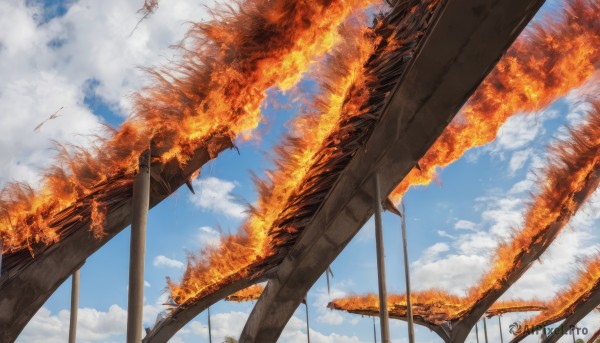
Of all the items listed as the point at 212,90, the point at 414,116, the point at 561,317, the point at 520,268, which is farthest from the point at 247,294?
the point at 212,90

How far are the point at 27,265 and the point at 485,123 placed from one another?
23.1 ft

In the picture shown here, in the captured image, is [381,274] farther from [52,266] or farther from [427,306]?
[427,306]

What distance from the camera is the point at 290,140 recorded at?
29.9 ft

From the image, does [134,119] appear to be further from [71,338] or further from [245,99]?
[71,338]

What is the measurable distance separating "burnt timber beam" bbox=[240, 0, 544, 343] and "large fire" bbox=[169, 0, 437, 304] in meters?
0.21

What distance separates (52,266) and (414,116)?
494cm

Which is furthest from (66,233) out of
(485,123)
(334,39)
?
(485,123)

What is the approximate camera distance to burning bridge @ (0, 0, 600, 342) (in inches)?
250

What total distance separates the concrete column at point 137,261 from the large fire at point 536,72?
190 inches

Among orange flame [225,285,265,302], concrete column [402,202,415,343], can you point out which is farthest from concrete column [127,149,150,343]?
orange flame [225,285,265,302]

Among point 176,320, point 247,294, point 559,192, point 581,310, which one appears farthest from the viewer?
point 581,310

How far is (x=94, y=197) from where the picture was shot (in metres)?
7.66

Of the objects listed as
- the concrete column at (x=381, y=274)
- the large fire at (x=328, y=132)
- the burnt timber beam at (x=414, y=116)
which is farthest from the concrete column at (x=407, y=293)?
the concrete column at (x=381, y=274)

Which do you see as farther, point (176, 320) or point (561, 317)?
point (561, 317)
